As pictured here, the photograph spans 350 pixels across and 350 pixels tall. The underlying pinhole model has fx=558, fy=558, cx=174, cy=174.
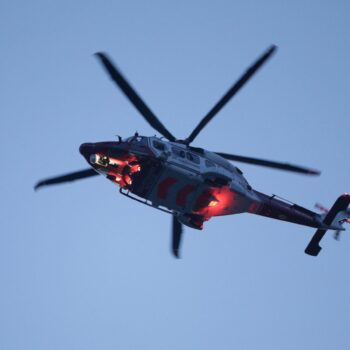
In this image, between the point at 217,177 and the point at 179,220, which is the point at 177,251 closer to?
the point at 179,220

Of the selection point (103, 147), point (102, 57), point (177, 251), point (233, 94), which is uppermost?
point (102, 57)

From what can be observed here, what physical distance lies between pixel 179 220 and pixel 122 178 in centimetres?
298

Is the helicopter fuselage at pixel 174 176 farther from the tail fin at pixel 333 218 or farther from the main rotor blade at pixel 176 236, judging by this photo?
the tail fin at pixel 333 218

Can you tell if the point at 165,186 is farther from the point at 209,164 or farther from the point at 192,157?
the point at 209,164

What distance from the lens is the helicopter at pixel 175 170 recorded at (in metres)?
18.4

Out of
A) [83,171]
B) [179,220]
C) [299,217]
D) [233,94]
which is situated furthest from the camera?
[299,217]

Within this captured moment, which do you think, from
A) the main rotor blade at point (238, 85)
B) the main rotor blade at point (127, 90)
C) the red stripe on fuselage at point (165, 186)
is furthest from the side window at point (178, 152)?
the main rotor blade at point (238, 85)

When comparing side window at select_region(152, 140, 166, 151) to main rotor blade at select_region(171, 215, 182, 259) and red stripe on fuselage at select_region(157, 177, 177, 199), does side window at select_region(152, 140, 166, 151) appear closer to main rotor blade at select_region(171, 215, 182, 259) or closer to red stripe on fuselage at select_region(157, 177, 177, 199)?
red stripe on fuselage at select_region(157, 177, 177, 199)

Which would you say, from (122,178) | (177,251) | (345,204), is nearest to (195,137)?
(122,178)

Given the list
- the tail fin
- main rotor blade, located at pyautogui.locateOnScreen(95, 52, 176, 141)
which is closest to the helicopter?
main rotor blade, located at pyautogui.locateOnScreen(95, 52, 176, 141)

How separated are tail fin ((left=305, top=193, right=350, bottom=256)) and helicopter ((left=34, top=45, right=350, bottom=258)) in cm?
354

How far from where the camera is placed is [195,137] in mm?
20000

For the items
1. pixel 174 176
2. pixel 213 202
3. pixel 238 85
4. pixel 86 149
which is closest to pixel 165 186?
pixel 174 176

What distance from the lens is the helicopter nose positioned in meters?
18.6
